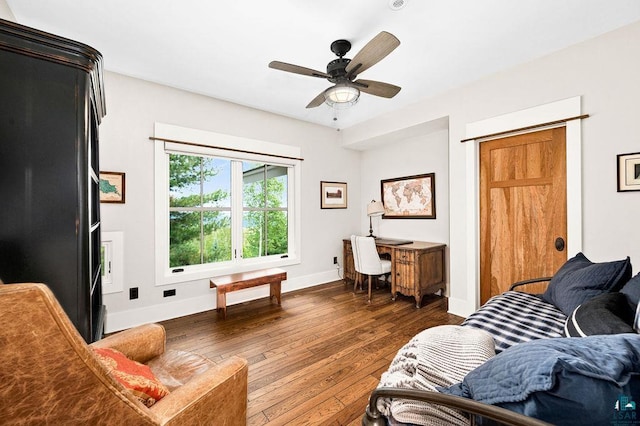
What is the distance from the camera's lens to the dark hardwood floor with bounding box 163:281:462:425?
1711mm

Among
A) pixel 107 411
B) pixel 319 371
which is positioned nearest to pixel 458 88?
pixel 319 371

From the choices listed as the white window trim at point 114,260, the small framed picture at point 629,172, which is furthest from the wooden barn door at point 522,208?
the white window trim at point 114,260

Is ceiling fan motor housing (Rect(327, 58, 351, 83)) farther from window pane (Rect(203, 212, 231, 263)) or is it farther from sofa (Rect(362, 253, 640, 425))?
window pane (Rect(203, 212, 231, 263))

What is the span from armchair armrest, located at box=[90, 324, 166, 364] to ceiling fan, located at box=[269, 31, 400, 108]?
1.94 metres

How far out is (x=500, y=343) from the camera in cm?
144

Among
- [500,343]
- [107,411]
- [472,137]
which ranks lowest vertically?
[500,343]

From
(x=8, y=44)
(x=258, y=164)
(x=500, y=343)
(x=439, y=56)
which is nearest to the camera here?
(x=8, y=44)

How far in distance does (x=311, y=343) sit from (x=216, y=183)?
234 cm

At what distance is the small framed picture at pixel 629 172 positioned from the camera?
209cm

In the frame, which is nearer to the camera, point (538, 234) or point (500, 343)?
point (500, 343)

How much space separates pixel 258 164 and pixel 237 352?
251cm

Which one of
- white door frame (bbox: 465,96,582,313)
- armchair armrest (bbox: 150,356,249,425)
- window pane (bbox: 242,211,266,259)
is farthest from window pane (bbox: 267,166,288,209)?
armchair armrest (bbox: 150,356,249,425)

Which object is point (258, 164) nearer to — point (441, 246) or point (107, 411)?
point (441, 246)

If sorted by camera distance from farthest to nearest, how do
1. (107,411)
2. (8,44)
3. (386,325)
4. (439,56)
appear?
(386,325), (439,56), (8,44), (107,411)
